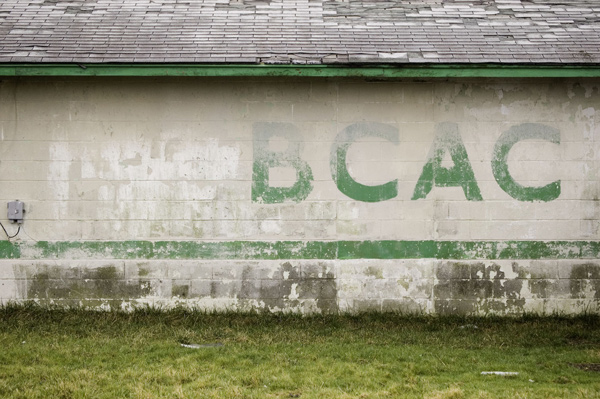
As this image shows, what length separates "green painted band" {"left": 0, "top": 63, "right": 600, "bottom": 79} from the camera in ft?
27.7

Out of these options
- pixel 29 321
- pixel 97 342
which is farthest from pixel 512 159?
pixel 29 321

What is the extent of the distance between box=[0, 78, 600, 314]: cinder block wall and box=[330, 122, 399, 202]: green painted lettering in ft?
0.06

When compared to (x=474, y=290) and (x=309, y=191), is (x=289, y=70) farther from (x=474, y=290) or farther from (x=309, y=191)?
(x=474, y=290)

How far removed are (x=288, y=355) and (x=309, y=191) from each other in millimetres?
2591

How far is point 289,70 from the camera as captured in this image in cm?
847

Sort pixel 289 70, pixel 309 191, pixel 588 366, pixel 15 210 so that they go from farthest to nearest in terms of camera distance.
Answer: pixel 309 191 → pixel 15 210 → pixel 289 70 → pixel 588 366

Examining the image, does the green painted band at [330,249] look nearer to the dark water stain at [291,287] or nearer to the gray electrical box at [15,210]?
the dark water stain at [291,287]

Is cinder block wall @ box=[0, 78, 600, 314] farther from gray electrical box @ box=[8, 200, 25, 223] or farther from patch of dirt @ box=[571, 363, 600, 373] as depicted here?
patch of dirt @ box=[571, 363, 600, 373]

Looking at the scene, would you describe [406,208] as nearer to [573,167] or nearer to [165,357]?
[573,167]

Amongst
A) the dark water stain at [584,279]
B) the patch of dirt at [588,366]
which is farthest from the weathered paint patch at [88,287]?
the dark water stain at [584,279]

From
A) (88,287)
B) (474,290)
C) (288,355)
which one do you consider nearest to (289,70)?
(288,355)

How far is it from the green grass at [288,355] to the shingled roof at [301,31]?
3.25 meters

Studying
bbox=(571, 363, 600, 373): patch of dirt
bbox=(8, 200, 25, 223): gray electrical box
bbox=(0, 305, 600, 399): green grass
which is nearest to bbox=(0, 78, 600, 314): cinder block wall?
bbox=(8, 200, 25, 223): gray electrical box

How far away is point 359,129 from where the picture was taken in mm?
9094
